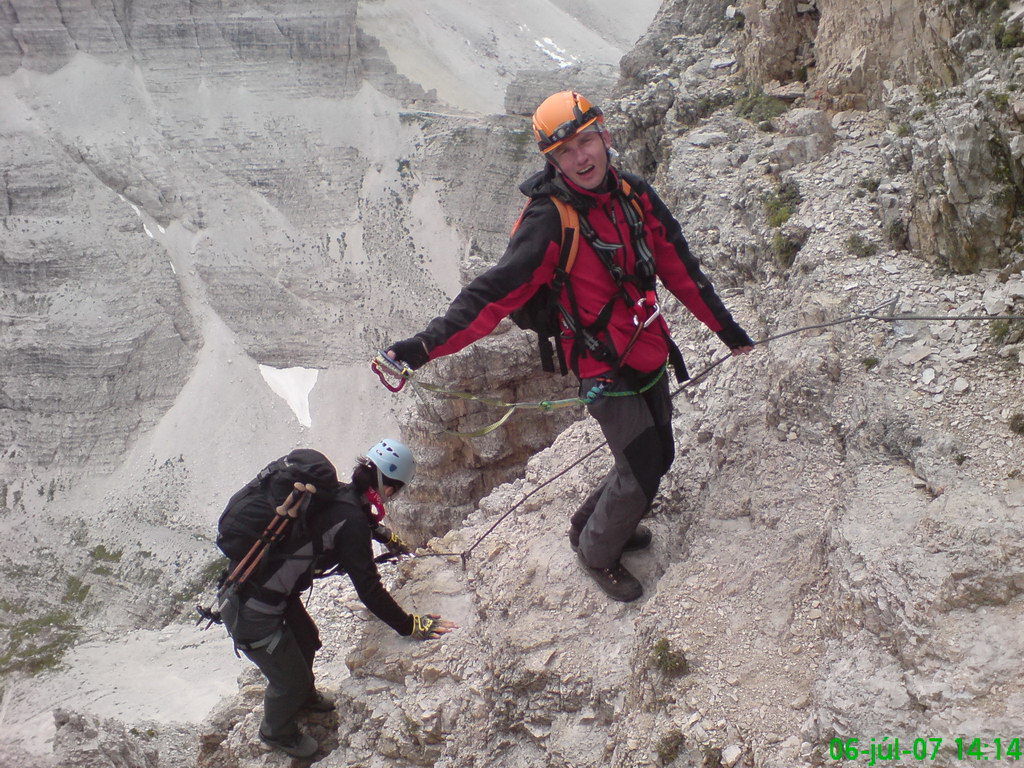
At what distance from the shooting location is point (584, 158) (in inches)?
202

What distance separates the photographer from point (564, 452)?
9516mm

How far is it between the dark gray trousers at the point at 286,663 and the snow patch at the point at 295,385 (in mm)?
37106

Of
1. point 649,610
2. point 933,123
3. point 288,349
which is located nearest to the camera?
point 649,610

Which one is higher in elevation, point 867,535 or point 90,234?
point 867,535

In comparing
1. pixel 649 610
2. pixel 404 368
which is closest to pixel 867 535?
pixel 649 610

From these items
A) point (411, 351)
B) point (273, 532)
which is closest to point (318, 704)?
point (273, 532)

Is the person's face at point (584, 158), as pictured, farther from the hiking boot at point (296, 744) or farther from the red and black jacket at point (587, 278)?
the hiking boot at point (296, 744)

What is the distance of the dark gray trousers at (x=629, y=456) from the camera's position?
18.9ft

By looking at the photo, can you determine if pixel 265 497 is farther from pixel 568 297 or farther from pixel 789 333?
pixel 789 333

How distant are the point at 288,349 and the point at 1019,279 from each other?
44293mm

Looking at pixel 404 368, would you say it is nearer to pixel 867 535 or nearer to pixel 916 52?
pixel 867 535

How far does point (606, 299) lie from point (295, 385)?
42.1m

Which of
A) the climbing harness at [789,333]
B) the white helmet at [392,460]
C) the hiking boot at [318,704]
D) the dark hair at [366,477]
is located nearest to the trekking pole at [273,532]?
the dark hair at [366,477]

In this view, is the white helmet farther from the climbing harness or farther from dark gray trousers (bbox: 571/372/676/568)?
dark gray trousers (bbox: 571/372/676/568)
